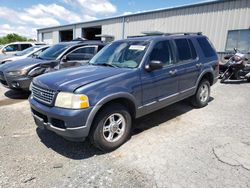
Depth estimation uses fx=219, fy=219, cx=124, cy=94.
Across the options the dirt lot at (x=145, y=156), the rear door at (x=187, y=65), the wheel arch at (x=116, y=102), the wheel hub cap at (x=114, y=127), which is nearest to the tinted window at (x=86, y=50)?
the dirt lot at (x=145, y=156)

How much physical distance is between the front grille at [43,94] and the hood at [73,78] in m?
0.07

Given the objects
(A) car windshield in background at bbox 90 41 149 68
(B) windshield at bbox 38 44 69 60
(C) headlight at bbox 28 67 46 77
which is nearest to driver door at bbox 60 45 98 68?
(B) windshield at bbox 38 44 69 60

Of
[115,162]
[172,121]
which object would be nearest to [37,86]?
[115,162]

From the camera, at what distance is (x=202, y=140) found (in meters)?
4.02

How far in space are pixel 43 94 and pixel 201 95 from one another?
408cm

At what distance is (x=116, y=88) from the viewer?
3.51 metres

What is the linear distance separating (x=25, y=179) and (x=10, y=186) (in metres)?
0.20

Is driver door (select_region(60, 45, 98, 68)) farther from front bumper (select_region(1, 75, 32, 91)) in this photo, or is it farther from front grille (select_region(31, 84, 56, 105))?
front grille (select_region(31, 84, 56, 105))

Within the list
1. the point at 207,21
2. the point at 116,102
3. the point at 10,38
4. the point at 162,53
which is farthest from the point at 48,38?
the point at 116,102

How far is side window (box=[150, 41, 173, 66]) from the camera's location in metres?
4.25

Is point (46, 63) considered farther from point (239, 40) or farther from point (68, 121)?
point (239, 40)

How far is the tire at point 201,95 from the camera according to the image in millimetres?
5711

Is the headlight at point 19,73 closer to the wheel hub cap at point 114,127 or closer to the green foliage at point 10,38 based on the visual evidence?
the wheel hub cap at point 114,127

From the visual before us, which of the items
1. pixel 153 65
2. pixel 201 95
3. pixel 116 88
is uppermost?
pixel 153 65
